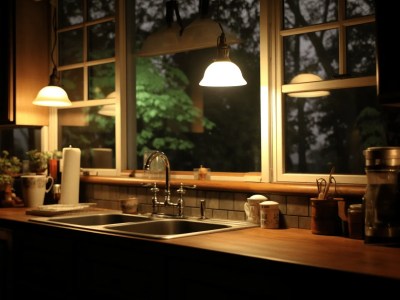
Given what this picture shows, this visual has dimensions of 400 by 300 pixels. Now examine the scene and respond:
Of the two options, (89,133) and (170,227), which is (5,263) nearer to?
(170,227)

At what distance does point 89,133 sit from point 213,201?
Result: 1543 millimetres

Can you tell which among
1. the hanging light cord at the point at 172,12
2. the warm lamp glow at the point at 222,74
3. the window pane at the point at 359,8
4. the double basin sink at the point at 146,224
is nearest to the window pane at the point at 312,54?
the window pane at the point at 359,8

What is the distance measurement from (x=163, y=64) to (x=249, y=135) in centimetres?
132

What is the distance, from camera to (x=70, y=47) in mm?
4000

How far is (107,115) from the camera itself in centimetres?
374

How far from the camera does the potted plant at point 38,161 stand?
3646mm

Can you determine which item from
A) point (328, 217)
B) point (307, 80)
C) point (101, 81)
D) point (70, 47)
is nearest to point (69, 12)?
point (70, 47)

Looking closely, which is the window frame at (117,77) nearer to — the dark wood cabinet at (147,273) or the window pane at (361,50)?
the dark wood cabinet at (147,273)

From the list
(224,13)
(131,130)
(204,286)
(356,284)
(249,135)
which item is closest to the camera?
(356,284)

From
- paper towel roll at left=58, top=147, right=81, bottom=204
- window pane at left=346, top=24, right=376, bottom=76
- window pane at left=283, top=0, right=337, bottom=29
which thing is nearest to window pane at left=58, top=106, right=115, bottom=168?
paper towel roll at left=58, top=147, right=81, bottom=204

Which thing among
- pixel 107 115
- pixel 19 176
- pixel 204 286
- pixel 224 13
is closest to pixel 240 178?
pixel 204 286

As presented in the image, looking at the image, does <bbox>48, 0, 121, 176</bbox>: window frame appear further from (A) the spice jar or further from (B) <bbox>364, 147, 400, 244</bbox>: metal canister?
(B) <bbox>364, 147, 400, 244</bbox>: metal canister

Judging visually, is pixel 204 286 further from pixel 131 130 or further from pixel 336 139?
pixel 131 130

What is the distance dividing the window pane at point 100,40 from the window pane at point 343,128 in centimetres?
153
